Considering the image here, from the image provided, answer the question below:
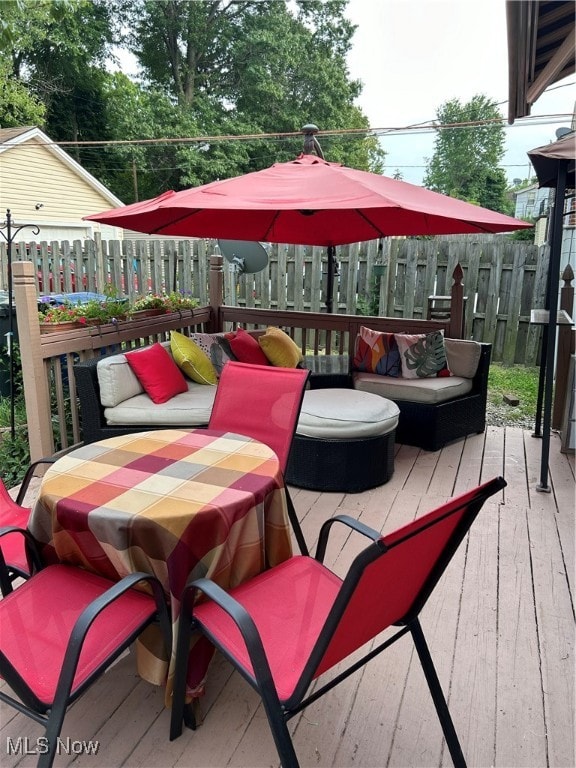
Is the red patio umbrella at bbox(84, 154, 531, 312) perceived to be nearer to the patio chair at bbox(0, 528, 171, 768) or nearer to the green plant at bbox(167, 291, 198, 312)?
the green plant at bbox(167, 291, 198, 312)

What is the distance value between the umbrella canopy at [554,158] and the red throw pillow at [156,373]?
257 centimetres

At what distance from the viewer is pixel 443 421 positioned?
3.96 meters

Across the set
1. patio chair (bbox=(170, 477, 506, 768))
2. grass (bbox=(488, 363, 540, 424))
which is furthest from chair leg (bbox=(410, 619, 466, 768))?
grass (bbox=(488, 363, 540, 424))

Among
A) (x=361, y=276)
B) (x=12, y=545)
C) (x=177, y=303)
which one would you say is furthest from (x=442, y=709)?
(x=361, y=276)

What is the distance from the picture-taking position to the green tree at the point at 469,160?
1112 inches

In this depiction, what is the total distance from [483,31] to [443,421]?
3.42 meters

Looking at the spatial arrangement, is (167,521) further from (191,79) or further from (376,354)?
(191,79)

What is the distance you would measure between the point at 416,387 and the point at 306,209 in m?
1.94

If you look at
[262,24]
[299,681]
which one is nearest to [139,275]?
[299,681]

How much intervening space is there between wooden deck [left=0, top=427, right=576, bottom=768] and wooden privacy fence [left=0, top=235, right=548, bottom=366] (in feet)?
14.9

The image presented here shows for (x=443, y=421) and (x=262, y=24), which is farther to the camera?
(x=262, y=24)

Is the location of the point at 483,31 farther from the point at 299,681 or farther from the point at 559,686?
the point at 299,681

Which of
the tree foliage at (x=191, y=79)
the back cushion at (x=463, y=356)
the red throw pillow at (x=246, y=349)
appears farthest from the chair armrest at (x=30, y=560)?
the tree foliage at (x=191, y=79)

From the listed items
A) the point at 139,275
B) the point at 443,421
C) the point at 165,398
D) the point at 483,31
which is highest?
the point at 483,31
